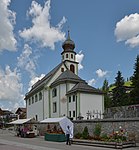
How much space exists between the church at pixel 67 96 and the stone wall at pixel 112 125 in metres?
10.5

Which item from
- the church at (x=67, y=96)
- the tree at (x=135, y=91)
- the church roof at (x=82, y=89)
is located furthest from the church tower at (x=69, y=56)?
the tree at (x=135, y=91)

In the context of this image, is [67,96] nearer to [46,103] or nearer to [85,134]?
[46,103]

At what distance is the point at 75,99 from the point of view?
1837 inches

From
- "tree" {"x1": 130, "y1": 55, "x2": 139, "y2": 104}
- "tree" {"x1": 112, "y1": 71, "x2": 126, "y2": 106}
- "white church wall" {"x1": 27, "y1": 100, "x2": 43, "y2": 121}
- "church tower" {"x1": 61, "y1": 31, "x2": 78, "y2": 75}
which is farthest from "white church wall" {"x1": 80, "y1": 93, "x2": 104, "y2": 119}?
"tree" {"x1": 112, "y1": 71, "x2": 126, "y2": 106}

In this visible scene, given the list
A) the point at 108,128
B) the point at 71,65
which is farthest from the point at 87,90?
the point at 108,128

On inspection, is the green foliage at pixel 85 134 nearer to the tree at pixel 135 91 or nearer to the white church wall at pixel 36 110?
the tree at pixel 135 91

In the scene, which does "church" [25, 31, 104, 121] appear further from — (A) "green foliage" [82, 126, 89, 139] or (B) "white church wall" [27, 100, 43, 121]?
(A) "green foliage" [82, 126, 89, 139]

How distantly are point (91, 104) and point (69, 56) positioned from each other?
18091 mm

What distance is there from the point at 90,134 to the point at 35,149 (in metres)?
10.1

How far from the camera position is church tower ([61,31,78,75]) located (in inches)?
2434

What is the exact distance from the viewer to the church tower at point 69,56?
61828 mm

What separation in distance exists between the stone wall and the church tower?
31.1 metres

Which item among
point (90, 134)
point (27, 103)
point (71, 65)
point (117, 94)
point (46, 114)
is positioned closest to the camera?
point (90, 134)

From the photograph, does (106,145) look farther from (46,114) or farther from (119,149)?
(46,114)
